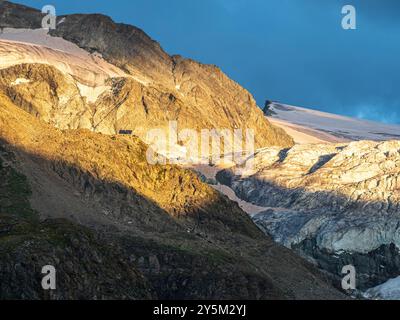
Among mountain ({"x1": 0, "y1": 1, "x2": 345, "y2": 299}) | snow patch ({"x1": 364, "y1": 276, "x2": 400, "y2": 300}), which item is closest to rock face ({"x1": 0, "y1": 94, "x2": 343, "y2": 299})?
mountain ({"x1": 0, "y1": 1, "x2": 345, "y2": 299})

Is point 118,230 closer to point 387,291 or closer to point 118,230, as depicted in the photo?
point 118,230

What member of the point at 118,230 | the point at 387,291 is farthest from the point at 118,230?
the point at 387,291

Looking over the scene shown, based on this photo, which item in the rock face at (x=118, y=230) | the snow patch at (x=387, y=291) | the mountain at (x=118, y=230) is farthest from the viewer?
the snow patch at (x=387, y=291)

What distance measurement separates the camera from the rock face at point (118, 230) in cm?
8881

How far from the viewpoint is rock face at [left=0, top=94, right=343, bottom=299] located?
3497 inches

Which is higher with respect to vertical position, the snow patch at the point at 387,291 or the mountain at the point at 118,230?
the mountain at the point at 118,230

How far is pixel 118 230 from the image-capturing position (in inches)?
4911

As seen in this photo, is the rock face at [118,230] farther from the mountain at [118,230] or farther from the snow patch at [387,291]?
the snow patch at [387,291]

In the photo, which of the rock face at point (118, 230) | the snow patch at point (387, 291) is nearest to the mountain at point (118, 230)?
the rock face at point (118, 230)

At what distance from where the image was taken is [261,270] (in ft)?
411

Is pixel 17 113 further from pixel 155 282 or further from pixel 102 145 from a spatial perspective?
pixel 155 282

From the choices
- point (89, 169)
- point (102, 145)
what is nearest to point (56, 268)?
point (89, 169)

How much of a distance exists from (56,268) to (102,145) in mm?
74918

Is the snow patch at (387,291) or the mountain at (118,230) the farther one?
the snow patch at (387,291)
